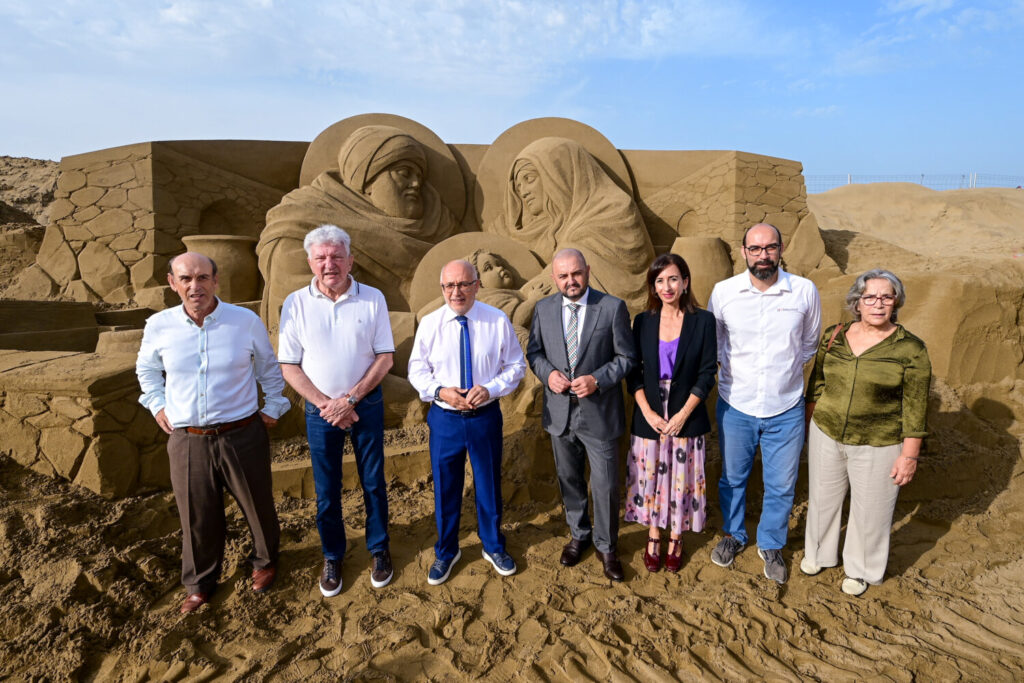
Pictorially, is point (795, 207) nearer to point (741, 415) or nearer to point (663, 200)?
point (663, 200)

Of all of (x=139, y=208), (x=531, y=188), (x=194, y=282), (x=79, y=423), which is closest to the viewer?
(x=194, y=282)

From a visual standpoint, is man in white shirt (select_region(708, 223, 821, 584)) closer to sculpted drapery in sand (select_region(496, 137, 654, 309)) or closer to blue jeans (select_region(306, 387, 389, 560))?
blue jeans (select_region(306, 387, 389, 560))

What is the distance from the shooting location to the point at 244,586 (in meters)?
2.27

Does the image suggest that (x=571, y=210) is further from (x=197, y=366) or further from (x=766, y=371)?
(x=197, y=366)

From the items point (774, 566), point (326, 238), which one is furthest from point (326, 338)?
point (774, 566)

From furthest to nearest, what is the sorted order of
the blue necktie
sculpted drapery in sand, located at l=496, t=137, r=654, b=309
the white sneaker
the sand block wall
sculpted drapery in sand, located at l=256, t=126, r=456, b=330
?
sculpted drapery in sand, located at l=496, t=137, r=654, b=309 < sculpted drapery in sand, located at l=256, t=126, r=456, b=330 < the sand block wall < the white sneaker < the blue necktie

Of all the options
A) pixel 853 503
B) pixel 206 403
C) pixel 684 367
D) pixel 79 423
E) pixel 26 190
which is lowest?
pixel 853 503

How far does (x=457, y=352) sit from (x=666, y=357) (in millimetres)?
875

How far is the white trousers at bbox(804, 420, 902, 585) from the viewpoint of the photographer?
7.09 ft

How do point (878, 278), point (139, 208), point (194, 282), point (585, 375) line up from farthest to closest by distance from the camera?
1. point (139, 208)
2. point (585, 375)
3. point (878, 278)
4. point (194, 282)

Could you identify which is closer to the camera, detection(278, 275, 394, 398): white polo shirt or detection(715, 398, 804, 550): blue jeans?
detection(278, 275, 394, 398): white polo shirt

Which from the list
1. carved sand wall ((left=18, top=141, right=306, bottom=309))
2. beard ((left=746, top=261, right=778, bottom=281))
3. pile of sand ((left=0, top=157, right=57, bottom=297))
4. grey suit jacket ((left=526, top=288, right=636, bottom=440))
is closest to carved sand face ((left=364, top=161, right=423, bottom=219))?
carved sand wall ((left=18, top=141, right=306, bottom=309))

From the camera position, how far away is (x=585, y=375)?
2.18m

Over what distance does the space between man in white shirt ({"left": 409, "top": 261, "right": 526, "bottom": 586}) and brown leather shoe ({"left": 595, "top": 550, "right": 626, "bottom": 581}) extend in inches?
22.3
